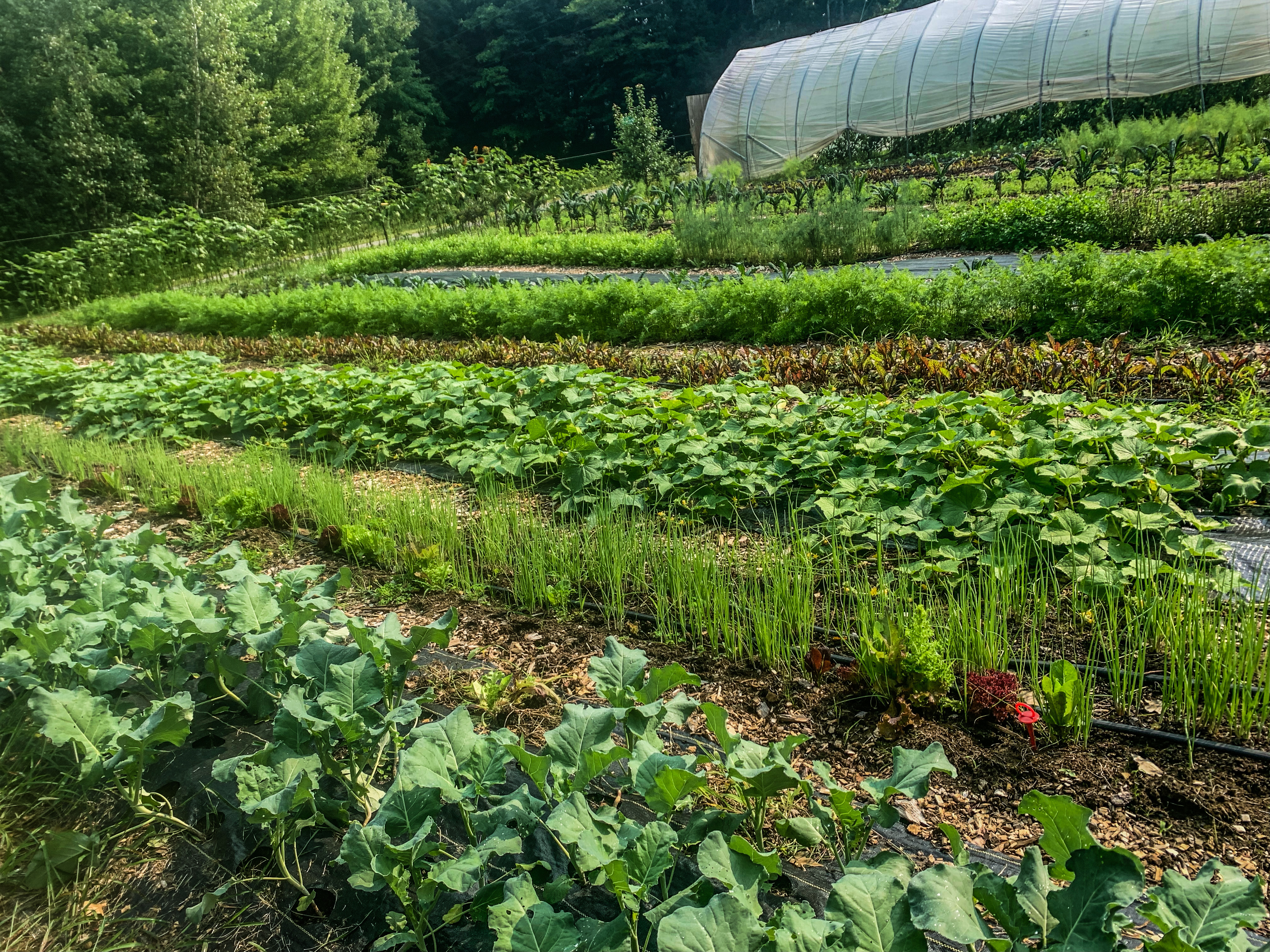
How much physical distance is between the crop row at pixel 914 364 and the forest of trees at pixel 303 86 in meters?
16.1

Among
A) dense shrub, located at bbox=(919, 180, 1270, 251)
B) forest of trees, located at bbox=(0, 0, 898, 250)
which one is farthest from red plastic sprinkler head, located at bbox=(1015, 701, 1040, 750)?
forest of trees, located at bbox=(0, 0, 898, 250)

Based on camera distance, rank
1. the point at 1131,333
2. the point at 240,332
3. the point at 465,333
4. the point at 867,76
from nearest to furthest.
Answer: the point at 1131,333
the point at 465,333
the point at 240,332
the point at 867,76

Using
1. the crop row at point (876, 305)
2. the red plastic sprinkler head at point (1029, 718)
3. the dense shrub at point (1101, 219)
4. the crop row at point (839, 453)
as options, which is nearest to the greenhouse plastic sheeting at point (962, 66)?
the dense shrub at point (1101, 219)

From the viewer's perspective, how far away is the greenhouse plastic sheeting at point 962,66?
1392 centimetres

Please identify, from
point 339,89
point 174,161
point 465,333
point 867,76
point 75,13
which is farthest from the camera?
point 339,89

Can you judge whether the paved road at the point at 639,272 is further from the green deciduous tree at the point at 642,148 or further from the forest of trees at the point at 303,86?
the forest of trees at the point at 303,86

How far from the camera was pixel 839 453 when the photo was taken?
320 cm

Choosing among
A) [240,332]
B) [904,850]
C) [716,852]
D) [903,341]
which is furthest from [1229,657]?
[240,332]

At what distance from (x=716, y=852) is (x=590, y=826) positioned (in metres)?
0.23

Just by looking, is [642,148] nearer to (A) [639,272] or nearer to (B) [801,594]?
(A) [639,272]

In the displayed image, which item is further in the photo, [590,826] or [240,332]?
[240,332]

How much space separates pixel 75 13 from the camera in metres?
19.0

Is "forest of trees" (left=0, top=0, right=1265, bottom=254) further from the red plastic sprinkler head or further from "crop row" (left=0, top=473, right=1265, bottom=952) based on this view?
"crop row" (left=0, top=473, right=1265, bottom=952)

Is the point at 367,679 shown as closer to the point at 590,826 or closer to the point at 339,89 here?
the point at 590,826
